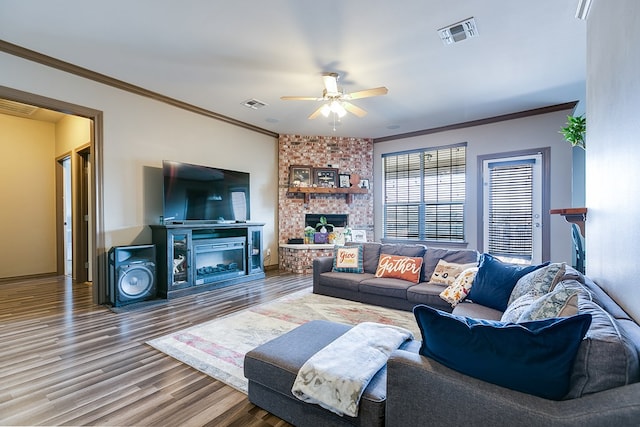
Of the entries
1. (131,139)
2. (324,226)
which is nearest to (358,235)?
(324,226)

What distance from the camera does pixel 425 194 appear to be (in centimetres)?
636

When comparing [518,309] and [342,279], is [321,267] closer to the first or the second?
[342,279]

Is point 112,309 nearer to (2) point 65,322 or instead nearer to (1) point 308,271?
(2) point 65,322

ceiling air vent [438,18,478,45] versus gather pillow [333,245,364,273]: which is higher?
ceiling air vent [438,18,478,45]

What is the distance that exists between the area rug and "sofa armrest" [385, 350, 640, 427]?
4.09 ft

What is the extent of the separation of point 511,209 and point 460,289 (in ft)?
10.4

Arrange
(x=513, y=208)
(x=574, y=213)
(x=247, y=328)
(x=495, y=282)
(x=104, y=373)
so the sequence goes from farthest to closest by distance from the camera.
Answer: (x=513, y=208), (x=247, y=328), (x=495, y=282), (x=574, y=213), (x=104, y=373)

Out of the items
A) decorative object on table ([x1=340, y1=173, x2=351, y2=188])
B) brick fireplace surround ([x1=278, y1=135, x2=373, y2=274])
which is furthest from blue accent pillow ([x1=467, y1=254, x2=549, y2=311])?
decorative object on table ([x1=340, y1=173, x2=351, y2=188])

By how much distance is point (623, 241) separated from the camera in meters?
1.56

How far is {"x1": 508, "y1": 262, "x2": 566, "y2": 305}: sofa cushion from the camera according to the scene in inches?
78.6

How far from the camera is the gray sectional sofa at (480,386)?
0.95 meters

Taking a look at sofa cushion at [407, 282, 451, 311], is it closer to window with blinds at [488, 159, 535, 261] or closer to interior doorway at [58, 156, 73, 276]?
window with blinds at [488, 159, 535, 261]

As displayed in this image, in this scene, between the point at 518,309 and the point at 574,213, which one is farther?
the point at 574,213

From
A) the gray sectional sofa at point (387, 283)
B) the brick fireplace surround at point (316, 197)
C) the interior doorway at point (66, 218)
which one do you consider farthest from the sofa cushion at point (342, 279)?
the interior doorway at point (66, 218)
